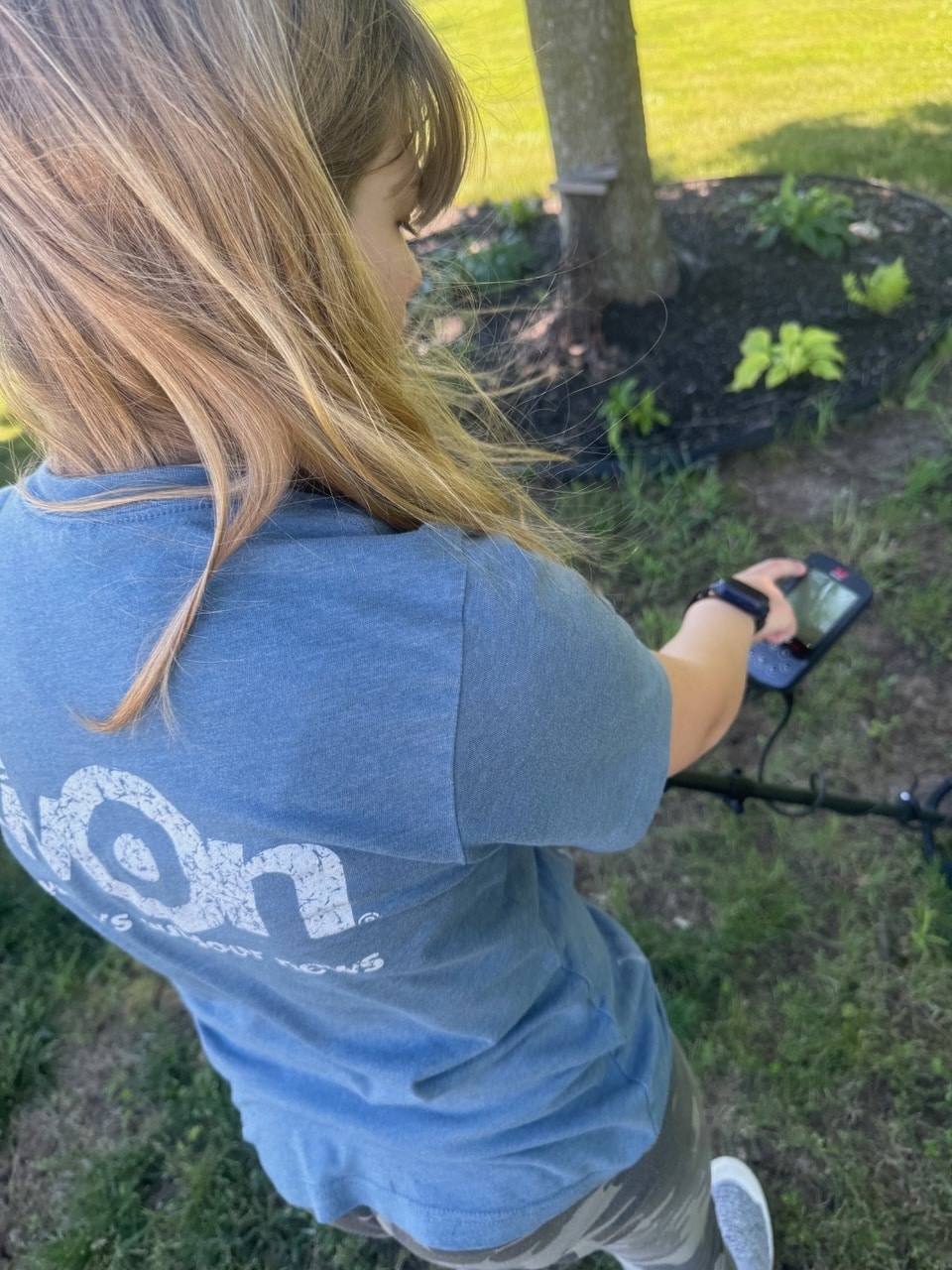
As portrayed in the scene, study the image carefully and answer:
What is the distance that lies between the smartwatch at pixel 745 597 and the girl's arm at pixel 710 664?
1 centimetres

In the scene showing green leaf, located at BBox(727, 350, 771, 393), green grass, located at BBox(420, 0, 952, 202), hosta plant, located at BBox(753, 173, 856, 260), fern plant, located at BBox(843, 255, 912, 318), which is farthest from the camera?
hosta plant, located at BBox(753, 173, 856, 260)

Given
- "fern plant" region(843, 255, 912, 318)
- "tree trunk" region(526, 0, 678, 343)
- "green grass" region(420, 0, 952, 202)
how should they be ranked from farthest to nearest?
"fern plant" region(843, 255, 912, 318) < "tree trunk" region(526, 0, 678, 343) < "green grass" region(420, 0, 952, 202)

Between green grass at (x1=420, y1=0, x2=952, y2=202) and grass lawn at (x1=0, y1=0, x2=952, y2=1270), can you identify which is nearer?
grass lawn at (x1=0, y1=0, x2=952, y2=1270)

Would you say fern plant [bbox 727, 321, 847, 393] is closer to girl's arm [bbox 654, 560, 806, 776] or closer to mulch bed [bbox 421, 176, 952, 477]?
mulch bed [bbox 421, 176, 952, 477]

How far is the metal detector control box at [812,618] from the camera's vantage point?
5.73 ft

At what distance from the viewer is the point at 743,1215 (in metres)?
1.84

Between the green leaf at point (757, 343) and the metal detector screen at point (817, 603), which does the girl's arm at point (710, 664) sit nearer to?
the metal detector screen at point (817, 603)

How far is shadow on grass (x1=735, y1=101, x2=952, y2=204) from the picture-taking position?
3.52 meters

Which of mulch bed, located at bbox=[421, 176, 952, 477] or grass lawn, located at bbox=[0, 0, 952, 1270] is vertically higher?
mulch bed, located at bbox=[421, 176, 952, 477]

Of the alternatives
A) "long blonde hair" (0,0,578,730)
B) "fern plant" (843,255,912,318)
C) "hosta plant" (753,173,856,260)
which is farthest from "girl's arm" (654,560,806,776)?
"hosta plant" (753,173,856,260)

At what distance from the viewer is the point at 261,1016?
1158mm

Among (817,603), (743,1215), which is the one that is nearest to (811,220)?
(817,603)

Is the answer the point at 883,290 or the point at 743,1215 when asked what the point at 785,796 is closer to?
the point at 743,1215

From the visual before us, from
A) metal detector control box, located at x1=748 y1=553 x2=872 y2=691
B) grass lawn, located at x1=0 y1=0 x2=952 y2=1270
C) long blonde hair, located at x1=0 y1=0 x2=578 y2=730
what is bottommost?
grass lawn, located at x1=0 y1=0 x2=952 y2=1270
